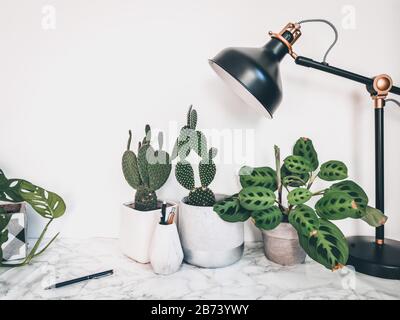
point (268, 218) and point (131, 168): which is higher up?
point (131, 168)

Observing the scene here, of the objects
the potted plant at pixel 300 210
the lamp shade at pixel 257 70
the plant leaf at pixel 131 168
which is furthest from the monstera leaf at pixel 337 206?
the plant leaf at pixel 131 168

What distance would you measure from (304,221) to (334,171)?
0.51 ft

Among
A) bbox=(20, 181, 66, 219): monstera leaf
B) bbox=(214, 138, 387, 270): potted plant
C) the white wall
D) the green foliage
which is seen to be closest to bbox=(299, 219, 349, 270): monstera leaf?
bbox=(214, 138, 387, 270): potted plant

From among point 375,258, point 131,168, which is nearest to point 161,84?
point 131,168

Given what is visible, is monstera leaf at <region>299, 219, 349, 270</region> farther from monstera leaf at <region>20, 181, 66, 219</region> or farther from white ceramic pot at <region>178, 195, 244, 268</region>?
monstera leaf at <region>20, 181, 66, 219</region>

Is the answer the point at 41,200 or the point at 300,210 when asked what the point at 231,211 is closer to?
the point at 300,210

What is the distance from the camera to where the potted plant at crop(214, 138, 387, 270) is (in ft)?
1.98

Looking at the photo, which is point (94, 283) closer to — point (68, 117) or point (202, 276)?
point (202, 276)

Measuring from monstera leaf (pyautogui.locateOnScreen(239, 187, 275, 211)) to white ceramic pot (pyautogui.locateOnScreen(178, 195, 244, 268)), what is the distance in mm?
70

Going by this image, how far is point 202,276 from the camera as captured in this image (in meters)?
0.68

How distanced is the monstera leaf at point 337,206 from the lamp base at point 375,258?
0.14m

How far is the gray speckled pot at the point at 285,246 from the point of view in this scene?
711 mm

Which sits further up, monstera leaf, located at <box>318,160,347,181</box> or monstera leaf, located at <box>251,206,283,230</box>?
monstera leaf, located at <box>318,160,347,181</box>

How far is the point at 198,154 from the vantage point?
725 mm
